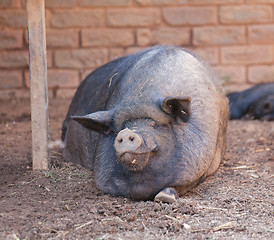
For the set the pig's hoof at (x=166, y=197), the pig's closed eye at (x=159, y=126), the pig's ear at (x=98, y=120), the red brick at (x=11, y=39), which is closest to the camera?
the pig's hoof at (x=166, y=197)

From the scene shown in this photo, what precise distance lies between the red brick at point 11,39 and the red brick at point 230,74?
3079 millimetres

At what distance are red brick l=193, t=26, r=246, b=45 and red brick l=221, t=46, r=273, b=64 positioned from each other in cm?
12

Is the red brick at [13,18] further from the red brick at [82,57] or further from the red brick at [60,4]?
the red brick at [82,57]

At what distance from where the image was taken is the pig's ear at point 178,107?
3722 millimetres

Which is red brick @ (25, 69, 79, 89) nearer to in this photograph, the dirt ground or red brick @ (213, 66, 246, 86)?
red brick @ (213, 66, 246, 86)

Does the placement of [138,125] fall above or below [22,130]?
above

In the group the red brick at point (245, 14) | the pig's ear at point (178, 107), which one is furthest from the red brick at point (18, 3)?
the pig's ear at point (178, 107)

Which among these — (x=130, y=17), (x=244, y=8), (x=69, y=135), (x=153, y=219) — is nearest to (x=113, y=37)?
(x=130, y=17)

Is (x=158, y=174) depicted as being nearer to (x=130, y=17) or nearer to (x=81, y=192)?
(x=81, y=192)

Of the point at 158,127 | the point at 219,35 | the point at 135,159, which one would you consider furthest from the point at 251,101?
the point at 135,159

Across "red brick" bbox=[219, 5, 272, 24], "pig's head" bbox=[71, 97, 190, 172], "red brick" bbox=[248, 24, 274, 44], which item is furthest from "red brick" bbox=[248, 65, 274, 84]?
"pig's head" bbox=[71, 97, 190, 172]

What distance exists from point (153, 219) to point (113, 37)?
5135 mm

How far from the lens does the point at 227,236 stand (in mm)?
3133

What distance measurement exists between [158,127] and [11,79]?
191 inches
